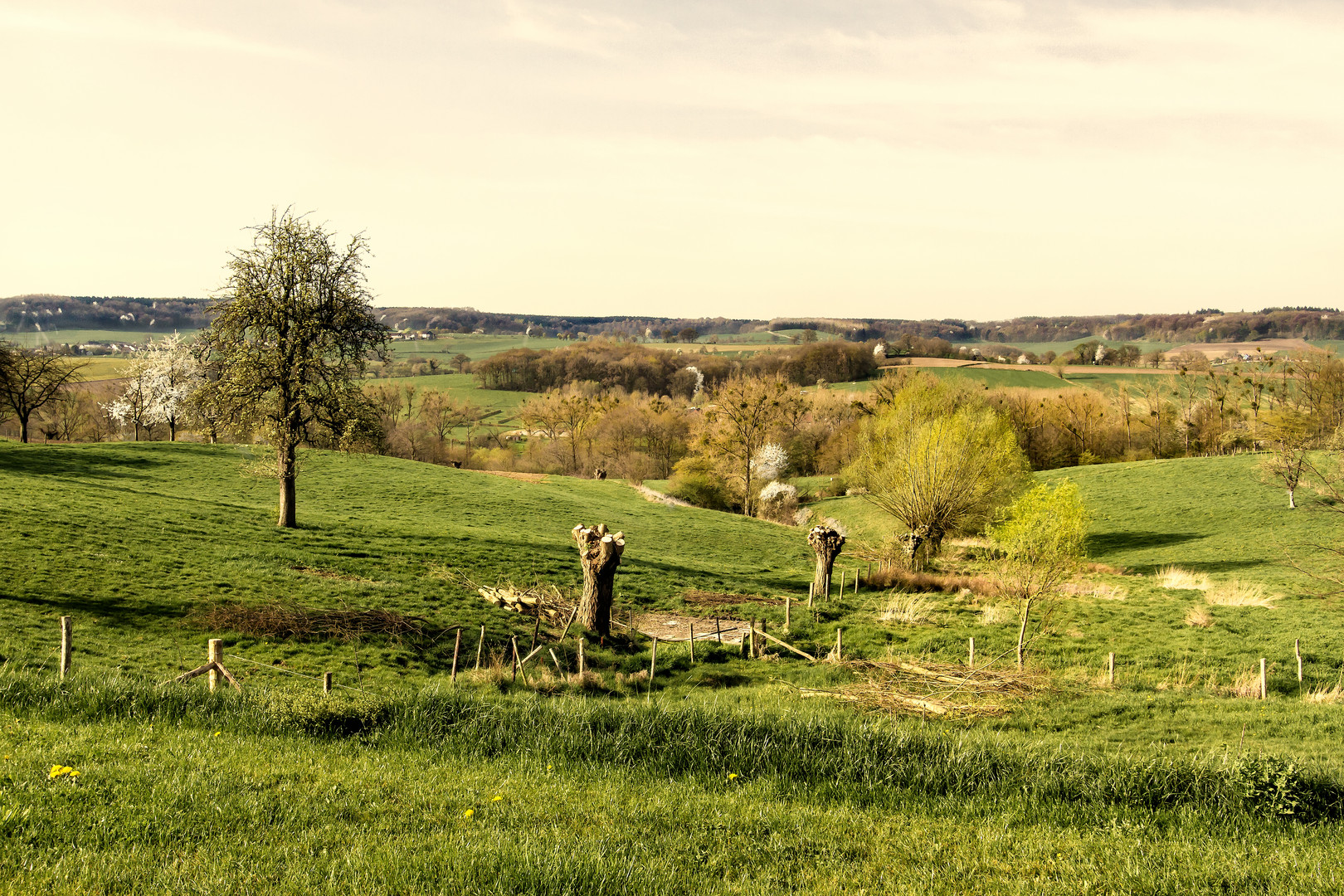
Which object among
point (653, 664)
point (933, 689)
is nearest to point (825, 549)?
point (933, 689)

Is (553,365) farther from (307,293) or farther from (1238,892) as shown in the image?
(1238,892)

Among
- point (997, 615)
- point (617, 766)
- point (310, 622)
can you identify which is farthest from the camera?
point (997, 615)

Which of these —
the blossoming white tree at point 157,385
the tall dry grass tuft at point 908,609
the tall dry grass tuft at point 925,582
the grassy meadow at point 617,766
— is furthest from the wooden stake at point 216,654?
the blossoming white tree at point 157,385

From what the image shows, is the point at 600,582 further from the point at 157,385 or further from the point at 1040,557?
the point at 157,385

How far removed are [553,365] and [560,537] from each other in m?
119

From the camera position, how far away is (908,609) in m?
25.0

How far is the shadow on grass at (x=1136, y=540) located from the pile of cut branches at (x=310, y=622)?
43652 mm

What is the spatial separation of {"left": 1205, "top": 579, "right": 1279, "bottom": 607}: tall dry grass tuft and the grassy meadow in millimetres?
5082

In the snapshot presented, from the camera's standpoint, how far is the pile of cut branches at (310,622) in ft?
63.3

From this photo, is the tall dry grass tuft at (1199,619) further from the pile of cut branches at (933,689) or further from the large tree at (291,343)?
the large tree at (291,343)

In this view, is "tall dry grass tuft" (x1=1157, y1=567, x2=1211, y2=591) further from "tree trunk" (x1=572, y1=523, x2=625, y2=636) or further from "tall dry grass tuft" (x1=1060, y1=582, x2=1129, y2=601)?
"tree trunk" (x1=572, y1=523, x2=625, y2=636)

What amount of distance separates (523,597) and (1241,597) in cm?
2653

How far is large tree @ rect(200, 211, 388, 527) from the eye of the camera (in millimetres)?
30344

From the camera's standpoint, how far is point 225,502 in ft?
123
